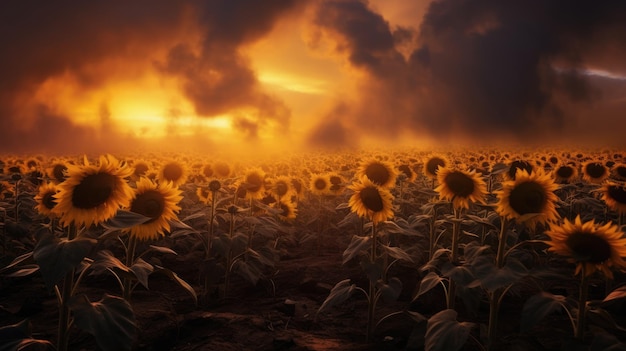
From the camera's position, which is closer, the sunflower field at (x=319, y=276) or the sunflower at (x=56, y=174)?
the sunflower field at (x=319, y=276)

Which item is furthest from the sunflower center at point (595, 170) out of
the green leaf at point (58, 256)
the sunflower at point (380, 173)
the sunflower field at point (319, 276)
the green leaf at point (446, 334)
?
the green leaf at point (58, 256)

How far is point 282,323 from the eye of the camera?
534 cm

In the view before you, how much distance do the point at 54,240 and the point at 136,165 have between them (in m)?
8.20

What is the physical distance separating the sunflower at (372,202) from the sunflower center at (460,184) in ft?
2.69

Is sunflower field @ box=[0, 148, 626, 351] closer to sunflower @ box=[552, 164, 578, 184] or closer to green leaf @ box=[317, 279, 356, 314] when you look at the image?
green leaf @ box=[317, 279, 356, 314]

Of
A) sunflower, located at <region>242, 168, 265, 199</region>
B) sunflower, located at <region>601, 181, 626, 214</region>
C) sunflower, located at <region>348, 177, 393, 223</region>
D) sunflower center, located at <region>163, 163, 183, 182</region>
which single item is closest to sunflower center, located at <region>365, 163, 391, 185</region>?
sunflower, located at <region>242, 168, 265, 199</region>

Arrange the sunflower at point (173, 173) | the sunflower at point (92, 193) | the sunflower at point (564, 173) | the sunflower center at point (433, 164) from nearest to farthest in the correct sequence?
the sunflower at point (92, 193)
the sunflower at point (173, 173)
the sunflower center at point (433, 164)
the sunflower at point (564, 173)

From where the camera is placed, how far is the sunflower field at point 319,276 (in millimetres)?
3123

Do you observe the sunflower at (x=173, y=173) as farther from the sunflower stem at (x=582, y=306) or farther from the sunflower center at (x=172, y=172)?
the sunflower stem at (x=582, y=306)

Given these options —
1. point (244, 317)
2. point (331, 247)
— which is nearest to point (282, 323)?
point (244, 317)

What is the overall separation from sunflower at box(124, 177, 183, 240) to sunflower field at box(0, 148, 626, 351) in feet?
0.04

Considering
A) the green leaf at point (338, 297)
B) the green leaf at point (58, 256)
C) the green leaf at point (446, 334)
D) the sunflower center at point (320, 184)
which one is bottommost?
the green leaf at point (338, 297)

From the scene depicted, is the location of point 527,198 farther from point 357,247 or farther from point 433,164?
point 433,164

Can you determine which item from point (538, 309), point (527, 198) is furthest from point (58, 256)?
point (527, 198)
